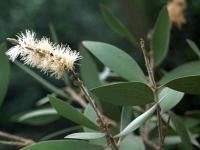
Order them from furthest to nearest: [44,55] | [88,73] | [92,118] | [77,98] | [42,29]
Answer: [42,29] → [77,98] → [88,73] → [92,118] → [44,55]

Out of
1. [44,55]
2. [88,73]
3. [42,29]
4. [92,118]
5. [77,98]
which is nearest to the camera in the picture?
[44,55]

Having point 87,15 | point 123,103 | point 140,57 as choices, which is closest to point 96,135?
point 123,103

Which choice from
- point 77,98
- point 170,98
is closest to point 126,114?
point 170,98

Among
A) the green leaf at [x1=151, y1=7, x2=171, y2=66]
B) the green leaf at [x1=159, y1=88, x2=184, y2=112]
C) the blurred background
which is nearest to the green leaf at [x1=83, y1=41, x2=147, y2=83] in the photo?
the green leaf at [x1=159, y1=88, x2=184, y2=112]

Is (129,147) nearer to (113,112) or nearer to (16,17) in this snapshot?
(113,112)

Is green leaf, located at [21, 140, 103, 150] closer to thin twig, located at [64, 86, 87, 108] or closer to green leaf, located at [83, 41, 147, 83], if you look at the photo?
green leaf, located at [83, 41, 147, 83]

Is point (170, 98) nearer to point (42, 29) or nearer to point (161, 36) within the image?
point (161, 36)
